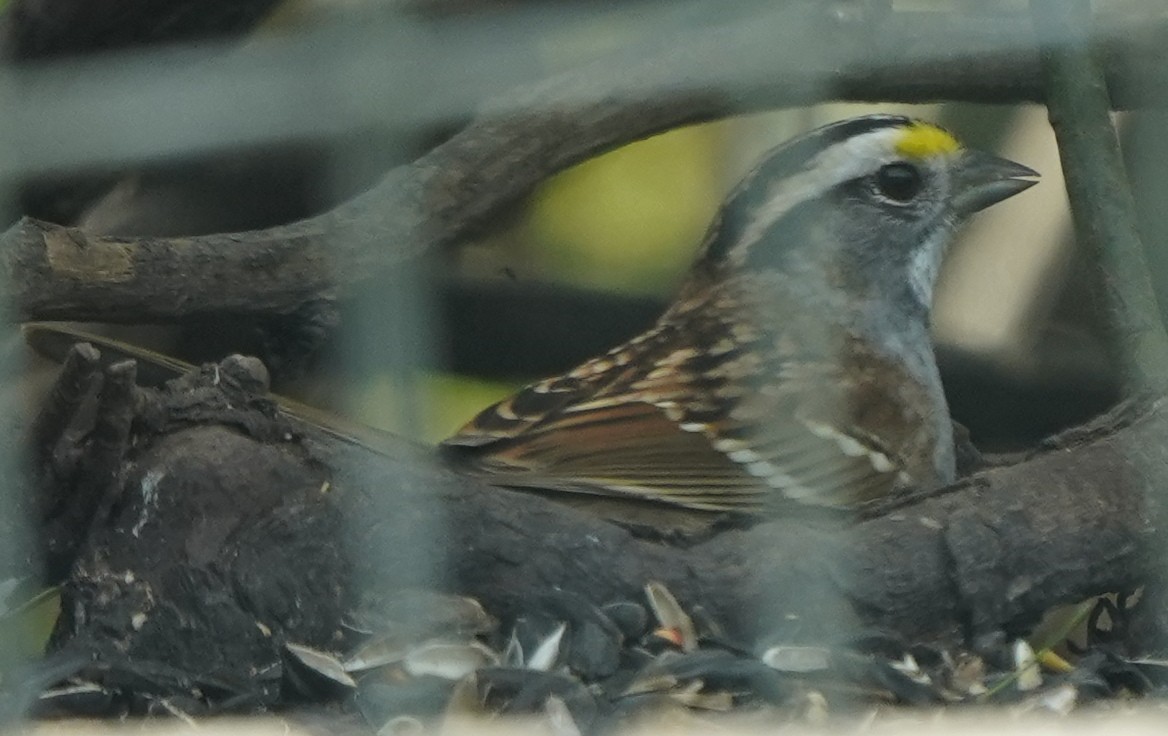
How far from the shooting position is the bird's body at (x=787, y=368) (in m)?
1.98

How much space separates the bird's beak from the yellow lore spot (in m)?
0.03

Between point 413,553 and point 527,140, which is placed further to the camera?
point 527,140

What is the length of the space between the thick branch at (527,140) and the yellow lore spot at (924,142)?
0.20ft

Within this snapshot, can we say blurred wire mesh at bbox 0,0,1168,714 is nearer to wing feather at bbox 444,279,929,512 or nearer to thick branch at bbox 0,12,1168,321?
thick branch at bbox 0,12,1168,321

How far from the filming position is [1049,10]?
6.01 feet

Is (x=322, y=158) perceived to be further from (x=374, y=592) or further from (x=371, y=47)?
(x=374, y=592)

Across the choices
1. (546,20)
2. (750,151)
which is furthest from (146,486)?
(750,151)

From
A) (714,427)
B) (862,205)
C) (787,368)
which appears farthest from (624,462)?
(862,205)

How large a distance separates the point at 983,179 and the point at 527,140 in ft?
1.90

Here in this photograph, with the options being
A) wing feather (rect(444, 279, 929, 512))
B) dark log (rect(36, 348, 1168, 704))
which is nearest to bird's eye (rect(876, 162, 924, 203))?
wing feather (rect(444, 279, 929, 512))

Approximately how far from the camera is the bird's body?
1979 millimetres

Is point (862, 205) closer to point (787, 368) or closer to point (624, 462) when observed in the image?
point (787, 368)

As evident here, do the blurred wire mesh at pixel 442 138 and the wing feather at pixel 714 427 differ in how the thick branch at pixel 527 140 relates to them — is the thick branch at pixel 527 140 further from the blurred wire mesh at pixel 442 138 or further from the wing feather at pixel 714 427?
the wing feather at pixel 714 427

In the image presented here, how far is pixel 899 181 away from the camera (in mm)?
2305
